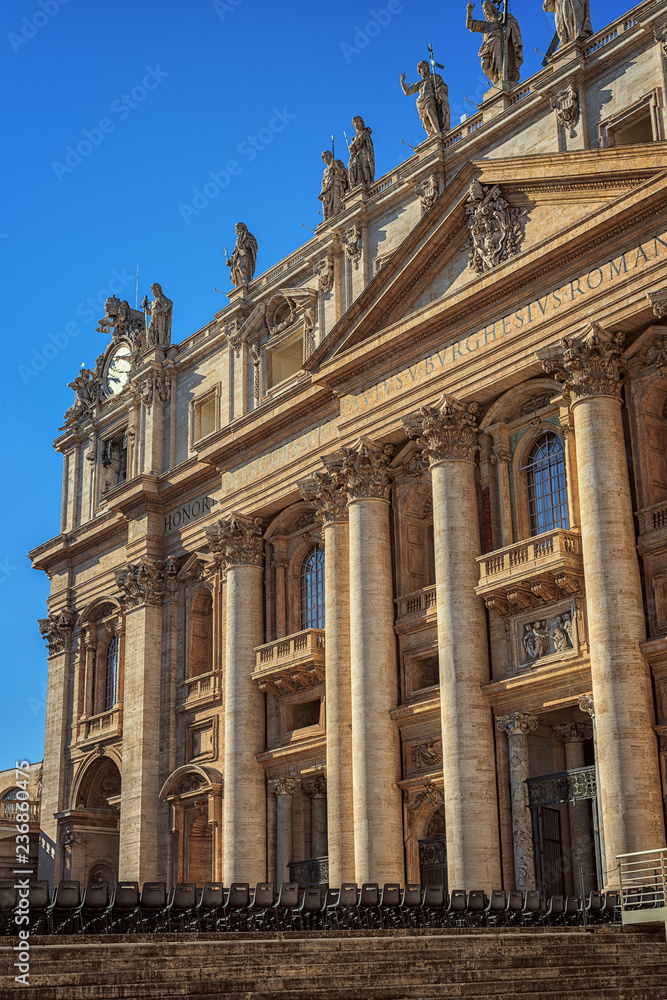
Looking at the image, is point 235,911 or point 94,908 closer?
point 94,908

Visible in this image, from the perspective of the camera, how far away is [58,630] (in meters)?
45.9

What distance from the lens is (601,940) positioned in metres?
19.3

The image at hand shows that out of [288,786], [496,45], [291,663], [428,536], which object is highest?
[496,45]

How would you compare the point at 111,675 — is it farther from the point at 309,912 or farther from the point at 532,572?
the point at 309,912

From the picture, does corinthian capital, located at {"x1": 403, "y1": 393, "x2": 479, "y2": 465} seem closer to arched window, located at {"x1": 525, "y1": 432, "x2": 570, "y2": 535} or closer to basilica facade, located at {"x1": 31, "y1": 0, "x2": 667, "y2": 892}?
basilica facade, located at {"x1": 31, "y1": 0, "x2": 667, "y2": 892}

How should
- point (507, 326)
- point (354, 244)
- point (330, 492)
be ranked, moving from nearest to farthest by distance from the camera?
1. point (507, 326)
2. point (330, 492)
3. point (354, 244)

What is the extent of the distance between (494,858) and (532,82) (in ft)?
59.3

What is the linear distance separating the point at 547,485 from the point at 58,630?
22.3 metres

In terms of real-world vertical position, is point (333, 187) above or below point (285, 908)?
above

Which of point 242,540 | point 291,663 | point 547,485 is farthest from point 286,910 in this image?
point 242,540

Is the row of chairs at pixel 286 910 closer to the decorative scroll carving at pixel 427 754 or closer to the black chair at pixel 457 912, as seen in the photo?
the black chair at pixel 457 912

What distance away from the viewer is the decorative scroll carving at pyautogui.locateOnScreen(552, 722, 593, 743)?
94.6ft

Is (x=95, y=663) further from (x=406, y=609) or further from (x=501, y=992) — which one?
(x=501, y=992)

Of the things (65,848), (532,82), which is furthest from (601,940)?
(65,848)
